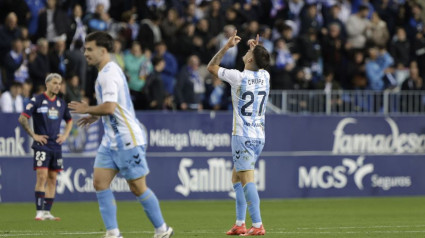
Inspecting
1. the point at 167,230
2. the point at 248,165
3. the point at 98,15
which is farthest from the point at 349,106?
the point at 167,230

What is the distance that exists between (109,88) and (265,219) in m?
6.59

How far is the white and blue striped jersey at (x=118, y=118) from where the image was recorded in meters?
10.3

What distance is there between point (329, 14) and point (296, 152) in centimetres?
590

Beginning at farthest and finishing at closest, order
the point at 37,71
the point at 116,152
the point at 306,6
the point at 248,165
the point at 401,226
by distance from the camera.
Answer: the point at 306,6, the point at 37,71, the point at 401,226, the point at 248,165, the point at 116,152

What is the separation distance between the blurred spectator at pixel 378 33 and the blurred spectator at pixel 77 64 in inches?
340

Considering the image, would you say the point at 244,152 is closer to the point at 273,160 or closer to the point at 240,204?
the point at 240,204

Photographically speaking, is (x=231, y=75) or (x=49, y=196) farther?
(x=49, y=196)

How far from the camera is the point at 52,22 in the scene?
2288cm

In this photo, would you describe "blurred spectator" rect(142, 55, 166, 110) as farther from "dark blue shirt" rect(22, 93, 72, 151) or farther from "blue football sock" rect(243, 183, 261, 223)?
"blue football sock" rect(243, 183, 261, 223)

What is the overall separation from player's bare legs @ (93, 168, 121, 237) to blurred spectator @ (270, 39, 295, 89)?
13.5 m

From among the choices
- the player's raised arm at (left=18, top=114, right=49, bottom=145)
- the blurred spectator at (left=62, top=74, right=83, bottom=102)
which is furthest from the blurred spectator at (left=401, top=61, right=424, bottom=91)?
the player's raised arm at (left=18, top=114, right=49, bottom=145)

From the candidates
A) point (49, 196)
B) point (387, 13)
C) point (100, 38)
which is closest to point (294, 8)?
point (387, 13)

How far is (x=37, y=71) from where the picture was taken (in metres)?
21.7

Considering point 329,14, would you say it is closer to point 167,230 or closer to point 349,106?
point 349,106
